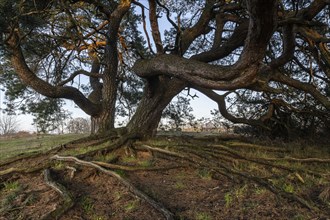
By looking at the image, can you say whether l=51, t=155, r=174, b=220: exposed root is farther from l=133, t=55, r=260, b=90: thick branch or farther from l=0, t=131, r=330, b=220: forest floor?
l=133, t=55, r=260, b=90: thick branch

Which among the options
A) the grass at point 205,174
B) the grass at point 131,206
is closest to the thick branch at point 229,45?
the grass at point 205,174

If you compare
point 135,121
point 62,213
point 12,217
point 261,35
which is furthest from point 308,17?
point 12,217

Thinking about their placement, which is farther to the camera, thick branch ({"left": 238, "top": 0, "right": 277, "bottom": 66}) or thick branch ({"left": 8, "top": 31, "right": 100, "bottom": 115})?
thick branch ({"left": 8, "top": 31, "right": 100, "bottom": 115})

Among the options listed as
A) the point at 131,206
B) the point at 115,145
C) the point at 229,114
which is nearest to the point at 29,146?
the point at 115,145

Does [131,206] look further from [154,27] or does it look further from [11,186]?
[154,27]

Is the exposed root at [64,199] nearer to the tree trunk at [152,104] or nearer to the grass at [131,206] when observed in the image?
the grass at [131,206]

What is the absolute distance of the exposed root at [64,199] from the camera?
3166 mm

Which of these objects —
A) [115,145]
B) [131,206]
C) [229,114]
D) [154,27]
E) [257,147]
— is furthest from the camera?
[229,114]

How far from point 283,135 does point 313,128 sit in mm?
802

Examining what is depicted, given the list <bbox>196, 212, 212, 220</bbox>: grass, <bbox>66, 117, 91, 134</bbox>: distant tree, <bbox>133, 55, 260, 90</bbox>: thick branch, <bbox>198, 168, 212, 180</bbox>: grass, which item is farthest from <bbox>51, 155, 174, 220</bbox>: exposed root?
<bbox>66, 117, 91, 134</bbox>: distant tree

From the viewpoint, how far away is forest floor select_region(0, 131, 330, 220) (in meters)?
3.30

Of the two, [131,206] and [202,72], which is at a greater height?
[202,72]

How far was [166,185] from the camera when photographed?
414cm

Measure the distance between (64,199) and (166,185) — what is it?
4.59ft
